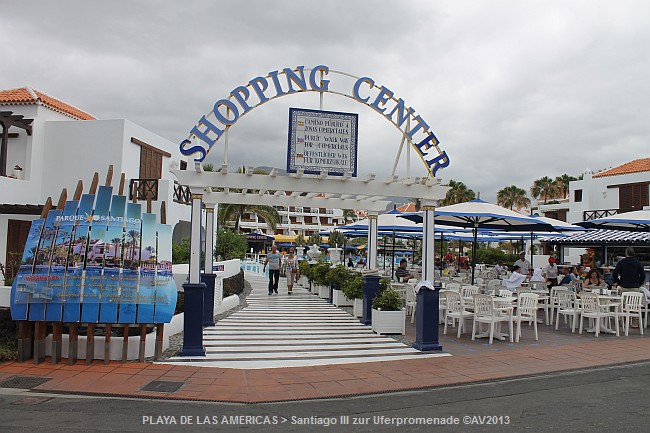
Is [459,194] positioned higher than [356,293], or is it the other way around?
[459,194]

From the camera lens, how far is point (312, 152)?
9609 mm

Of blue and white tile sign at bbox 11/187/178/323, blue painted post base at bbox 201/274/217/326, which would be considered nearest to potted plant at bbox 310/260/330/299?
blue painted post base at bbox 201/274/217/326

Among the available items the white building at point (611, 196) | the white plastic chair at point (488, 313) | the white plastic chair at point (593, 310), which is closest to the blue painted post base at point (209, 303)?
the white plastic chair at point (488, 313)

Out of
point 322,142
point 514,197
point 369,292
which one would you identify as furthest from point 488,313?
point 514,197

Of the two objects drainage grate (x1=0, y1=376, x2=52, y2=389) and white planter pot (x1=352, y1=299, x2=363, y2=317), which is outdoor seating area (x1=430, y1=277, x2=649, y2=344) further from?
drainage grate (x1=0, y1=376, x2=52, y2=389)

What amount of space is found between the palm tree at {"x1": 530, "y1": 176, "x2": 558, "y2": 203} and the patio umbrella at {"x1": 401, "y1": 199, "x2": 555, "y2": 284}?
1898 inches

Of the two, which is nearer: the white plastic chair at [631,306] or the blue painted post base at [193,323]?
the blue painted post base at [193,323]

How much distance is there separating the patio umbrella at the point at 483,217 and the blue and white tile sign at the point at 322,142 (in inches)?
140

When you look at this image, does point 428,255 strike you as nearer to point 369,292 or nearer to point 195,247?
point 369,292

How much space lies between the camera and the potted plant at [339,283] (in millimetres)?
14609

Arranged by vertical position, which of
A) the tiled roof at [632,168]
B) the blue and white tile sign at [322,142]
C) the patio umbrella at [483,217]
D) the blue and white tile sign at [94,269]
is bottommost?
the blue and white tile sign at [94,269]

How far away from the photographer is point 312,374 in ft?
25.0

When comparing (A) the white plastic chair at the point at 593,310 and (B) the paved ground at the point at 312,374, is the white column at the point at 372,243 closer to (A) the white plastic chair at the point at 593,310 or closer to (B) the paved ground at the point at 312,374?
(B) the paved ground at the point at 312,374

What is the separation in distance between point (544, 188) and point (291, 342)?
5589cm
